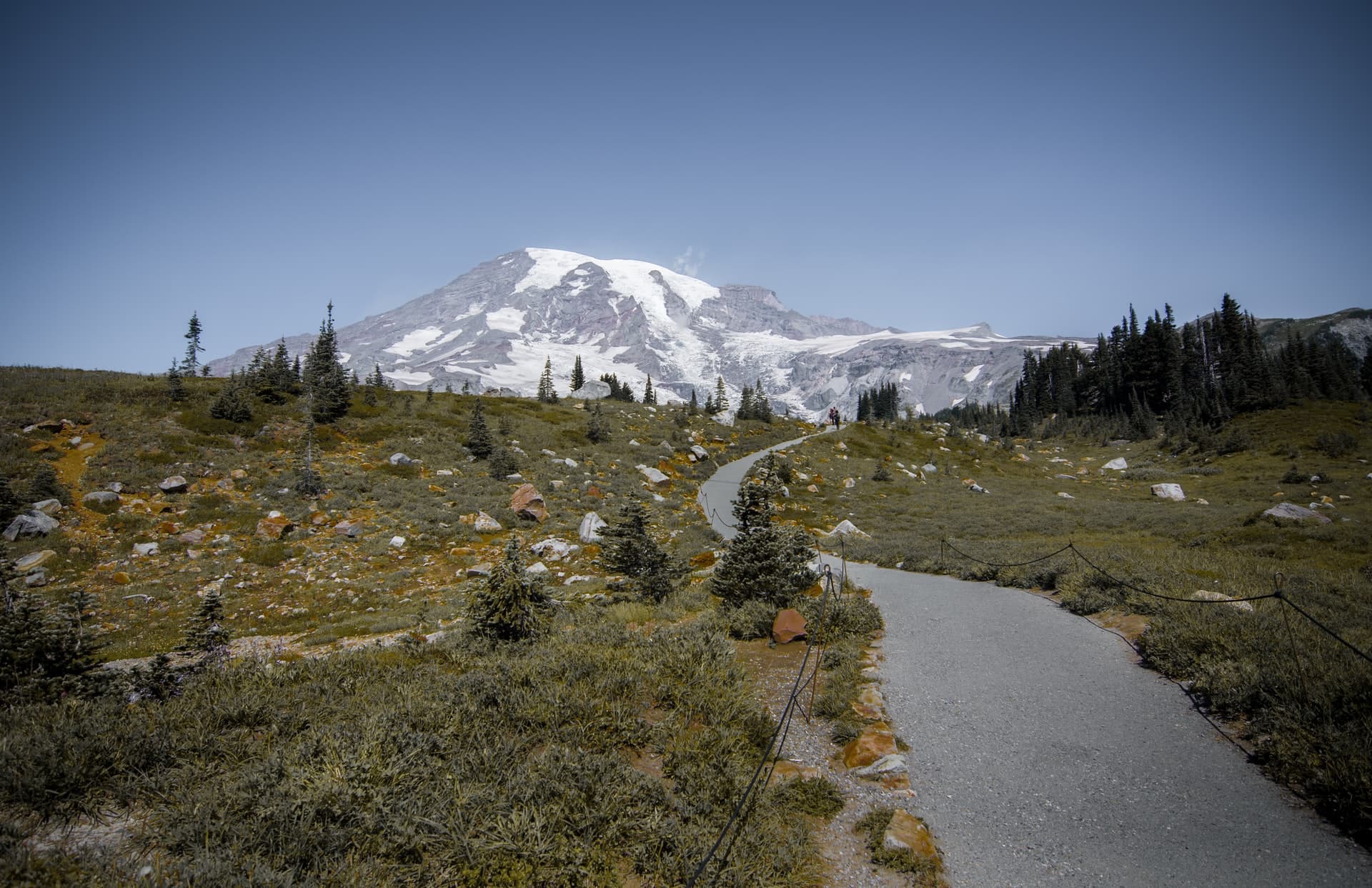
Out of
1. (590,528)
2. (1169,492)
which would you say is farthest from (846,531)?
(1169,492)

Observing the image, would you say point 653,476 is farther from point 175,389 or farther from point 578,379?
point 578,379

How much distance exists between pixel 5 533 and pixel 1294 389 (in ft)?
374

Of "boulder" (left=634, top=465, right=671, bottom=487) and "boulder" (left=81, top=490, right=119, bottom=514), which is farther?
"boulder" (left=634, top=465, right=671, bottom=487)

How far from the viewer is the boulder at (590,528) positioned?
2345 centimetres

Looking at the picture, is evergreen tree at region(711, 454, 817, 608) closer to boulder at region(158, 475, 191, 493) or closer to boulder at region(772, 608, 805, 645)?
boulder at region(772, 608, 805, 645)

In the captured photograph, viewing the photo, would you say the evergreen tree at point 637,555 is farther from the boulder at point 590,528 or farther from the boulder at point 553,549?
the boulder at point 590,528

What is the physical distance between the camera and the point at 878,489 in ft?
143

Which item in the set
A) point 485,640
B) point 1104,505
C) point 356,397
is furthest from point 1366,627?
point 356,397

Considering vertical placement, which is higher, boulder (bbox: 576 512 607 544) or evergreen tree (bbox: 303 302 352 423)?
evergreen tree (bbox: 303 302 352 423)

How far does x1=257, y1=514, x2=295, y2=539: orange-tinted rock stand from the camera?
20234 millimetres

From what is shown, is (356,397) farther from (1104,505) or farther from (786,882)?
(1104,505)

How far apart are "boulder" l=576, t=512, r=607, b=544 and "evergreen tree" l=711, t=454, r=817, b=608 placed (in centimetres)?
986

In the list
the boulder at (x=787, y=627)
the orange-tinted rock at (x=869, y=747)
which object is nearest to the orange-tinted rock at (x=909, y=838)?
the orange-tinted rock at (x=869, y=747)

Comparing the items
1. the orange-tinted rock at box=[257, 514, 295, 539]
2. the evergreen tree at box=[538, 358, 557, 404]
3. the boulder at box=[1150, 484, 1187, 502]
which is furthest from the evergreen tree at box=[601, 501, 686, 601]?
the evergreen tree at box=[538, 358, 557, 404]
